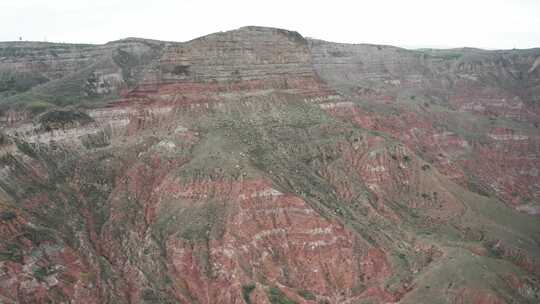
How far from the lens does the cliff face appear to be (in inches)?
3634

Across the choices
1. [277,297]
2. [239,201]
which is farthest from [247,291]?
[239,201]

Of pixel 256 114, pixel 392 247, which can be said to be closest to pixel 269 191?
pixel 392 247

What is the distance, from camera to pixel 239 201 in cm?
10469

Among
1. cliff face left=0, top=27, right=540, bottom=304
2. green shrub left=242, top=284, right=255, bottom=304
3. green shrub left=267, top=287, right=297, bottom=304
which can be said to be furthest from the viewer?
cliff face left=0, top=27, right=540, bottom=304

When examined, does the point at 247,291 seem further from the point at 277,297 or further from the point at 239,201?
the point at 239,201

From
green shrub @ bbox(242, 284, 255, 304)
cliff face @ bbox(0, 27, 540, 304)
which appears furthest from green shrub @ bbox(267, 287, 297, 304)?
green shrub @ bbox(242, 284, 255, 304)

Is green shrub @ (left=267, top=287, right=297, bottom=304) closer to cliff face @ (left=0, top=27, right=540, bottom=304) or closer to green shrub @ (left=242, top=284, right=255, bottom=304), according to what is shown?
cliff face @ (left=0, top=27, right=540, bottom=304)

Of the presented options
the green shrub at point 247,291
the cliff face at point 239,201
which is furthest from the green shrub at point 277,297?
the green shrub at point 247,291

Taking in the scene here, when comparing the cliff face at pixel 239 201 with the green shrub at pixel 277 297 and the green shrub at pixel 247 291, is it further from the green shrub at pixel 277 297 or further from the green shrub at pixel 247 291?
the green shrub at pixel 277 297

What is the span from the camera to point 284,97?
14275 centimetres

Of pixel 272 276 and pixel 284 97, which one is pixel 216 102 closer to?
pixel 284 97

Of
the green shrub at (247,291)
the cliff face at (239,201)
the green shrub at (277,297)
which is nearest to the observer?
the green shrub at (277,297)

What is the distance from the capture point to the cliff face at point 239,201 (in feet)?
303

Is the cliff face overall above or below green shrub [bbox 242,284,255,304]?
above
